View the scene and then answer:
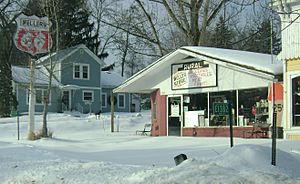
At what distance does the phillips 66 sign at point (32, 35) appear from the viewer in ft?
77.2

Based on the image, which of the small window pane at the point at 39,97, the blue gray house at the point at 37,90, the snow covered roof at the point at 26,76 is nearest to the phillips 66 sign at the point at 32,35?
the blue gray house at the point at 37,90

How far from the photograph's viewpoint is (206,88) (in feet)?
79.2

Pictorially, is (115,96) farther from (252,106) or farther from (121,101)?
(252,106)

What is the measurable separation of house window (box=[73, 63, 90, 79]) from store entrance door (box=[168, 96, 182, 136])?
23878mm

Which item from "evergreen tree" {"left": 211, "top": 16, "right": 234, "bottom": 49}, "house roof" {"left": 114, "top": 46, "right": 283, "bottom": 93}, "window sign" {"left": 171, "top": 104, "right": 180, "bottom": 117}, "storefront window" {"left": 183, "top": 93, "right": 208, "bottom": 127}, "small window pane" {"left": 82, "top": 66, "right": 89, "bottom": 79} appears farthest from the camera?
"small window pane" {"left": 82, "top": 66, "right": 89, "bottom": 79}

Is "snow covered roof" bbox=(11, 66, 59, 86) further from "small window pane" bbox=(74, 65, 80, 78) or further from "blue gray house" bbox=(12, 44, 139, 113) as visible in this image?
"small window pane" bbox=(74, 65, 80, 78)

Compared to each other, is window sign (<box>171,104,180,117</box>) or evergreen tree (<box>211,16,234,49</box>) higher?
evergreen tree (<box>211,16,234,49</box>)

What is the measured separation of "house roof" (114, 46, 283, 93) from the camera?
68.6 ft

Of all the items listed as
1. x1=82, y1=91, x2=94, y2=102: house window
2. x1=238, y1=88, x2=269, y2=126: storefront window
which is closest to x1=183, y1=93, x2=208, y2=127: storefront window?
x1=238, y1=88, x2=269, y2=126: storefront window

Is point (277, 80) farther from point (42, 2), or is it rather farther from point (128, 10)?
point (128, 10)

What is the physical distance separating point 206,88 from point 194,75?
39.8 inches

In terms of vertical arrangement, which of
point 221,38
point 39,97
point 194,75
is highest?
point 221,38

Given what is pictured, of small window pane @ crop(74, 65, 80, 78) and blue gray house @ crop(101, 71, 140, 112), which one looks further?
blue gray house @ crop(101, 71, 140, 112)

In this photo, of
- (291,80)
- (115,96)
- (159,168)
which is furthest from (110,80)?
(159,168)
